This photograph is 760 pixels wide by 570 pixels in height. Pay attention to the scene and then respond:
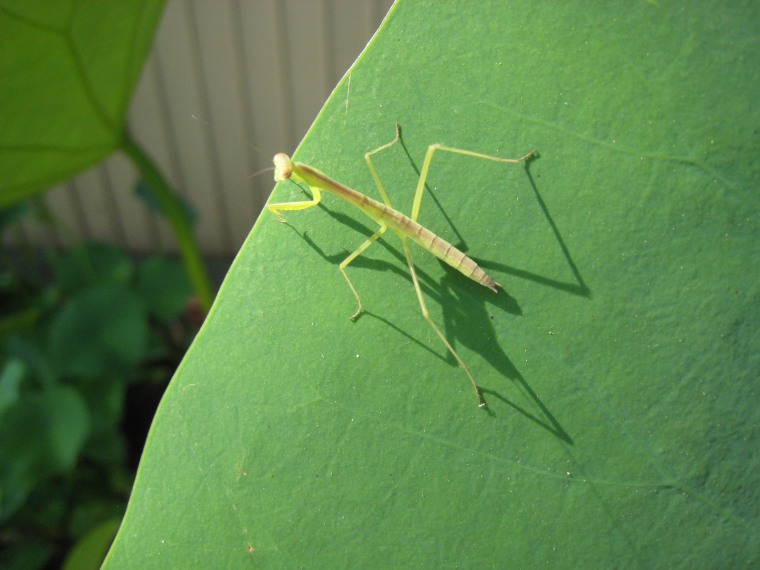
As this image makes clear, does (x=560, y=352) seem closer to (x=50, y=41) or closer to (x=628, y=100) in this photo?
(x=628, y=100)

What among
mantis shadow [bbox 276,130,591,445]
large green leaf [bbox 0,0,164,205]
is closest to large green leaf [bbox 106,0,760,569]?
mantis shadow [bbox 276,130,591,445]

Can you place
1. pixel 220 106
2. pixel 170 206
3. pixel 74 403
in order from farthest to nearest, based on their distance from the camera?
pixel 220 106 < pixel 74 403 < pixel 170 206

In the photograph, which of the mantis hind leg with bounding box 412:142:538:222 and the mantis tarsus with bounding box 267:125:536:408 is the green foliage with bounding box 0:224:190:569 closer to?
the mantis tarsus with bounding box 267:125:536:408

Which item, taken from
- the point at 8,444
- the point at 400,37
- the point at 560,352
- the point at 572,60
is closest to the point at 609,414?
the point at 560,352

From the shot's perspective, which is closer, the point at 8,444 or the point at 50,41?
the point at 50,41

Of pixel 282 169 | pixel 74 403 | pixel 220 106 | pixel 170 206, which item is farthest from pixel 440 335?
pixel 220 106

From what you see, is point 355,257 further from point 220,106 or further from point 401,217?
point 220,106
